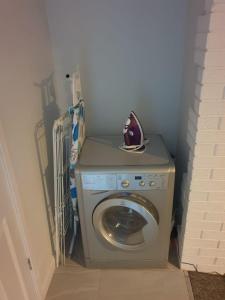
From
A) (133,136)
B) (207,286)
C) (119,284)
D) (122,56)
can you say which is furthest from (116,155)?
(207,286)

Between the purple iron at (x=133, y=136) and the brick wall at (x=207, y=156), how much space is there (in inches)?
13.5

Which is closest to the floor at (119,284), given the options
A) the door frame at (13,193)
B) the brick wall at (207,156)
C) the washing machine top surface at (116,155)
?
the brick wall at (207,156)

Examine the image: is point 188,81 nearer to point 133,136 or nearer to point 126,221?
point 133,136

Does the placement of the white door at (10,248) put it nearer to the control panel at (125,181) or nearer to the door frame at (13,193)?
the door frame at (13,193)

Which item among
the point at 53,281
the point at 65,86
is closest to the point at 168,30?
the point at 65,86

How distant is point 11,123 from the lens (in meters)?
1.23

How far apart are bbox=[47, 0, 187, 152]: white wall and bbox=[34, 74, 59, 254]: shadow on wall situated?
0.23 metres

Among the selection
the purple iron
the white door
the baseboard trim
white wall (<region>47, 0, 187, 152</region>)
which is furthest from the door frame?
white wall (<region>47, 0, 187, 152</region>)

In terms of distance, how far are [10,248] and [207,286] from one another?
135cm

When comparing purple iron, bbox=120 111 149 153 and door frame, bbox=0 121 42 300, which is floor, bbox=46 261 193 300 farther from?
purple iron, bbox=120 111 149 153

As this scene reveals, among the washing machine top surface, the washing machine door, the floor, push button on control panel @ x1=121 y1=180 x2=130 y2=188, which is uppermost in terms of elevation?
the washing machine top surface

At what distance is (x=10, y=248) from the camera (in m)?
1.20

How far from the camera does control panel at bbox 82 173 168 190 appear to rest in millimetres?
1475

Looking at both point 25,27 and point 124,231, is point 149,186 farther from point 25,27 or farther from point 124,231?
point 25,27
